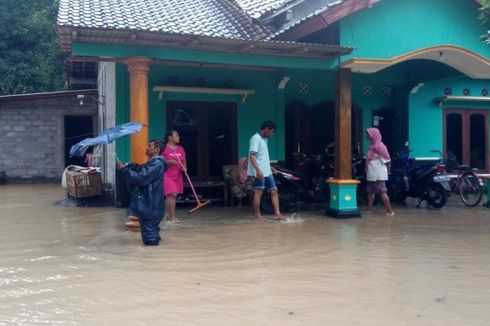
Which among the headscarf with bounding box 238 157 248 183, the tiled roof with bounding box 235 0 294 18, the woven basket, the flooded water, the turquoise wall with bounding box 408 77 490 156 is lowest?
the flooded water

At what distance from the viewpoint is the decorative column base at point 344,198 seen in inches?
358

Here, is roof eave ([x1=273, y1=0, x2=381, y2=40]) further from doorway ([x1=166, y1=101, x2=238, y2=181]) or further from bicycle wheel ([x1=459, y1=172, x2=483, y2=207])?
bicycle wheel ([x1=459, y1=172, x2=483, y2=207])

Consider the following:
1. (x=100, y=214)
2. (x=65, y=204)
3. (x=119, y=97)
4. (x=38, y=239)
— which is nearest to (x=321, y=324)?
(x=38, y=239)

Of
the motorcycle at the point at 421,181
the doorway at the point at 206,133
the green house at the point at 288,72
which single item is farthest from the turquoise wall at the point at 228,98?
the motorcycle at the point at 421,181

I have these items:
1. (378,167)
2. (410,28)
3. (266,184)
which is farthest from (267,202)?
(410,28)

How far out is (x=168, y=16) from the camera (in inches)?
400

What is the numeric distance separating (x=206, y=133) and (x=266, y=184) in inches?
107

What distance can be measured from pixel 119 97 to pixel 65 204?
2682mm

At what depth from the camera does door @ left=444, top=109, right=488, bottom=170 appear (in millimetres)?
13016

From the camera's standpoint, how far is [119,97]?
1011cm

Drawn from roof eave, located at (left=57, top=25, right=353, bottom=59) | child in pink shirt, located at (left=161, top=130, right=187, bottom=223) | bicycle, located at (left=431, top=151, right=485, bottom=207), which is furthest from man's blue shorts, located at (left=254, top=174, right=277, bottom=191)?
bicycle, located at (left=431, top=151, right=485, bottom=207)

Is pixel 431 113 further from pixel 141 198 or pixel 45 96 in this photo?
pixel 45 96

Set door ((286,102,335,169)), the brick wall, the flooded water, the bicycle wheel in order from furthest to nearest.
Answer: the brick wall
door ((286,102,335,169))
the bicycle wheel
the flooded water

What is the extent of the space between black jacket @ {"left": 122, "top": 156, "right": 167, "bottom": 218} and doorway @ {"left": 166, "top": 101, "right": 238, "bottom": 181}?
4.09 metres
